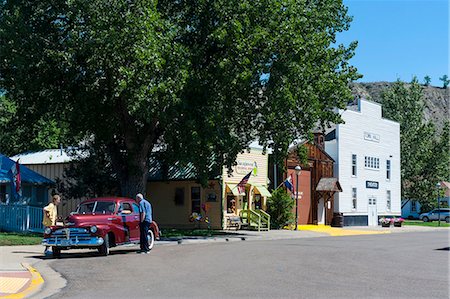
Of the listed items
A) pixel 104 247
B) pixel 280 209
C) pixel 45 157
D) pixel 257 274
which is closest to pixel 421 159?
pixel 280 209

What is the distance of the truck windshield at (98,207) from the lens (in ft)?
62.0

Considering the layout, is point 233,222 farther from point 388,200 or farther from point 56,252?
point 388,200

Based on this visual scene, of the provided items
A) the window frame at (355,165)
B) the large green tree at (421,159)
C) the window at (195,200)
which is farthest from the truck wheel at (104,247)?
A: the large green tree at (421,159)

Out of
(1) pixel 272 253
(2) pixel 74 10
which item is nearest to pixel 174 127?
(2) pixel 74 10

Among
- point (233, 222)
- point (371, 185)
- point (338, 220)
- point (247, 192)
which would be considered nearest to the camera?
point (233, 222)

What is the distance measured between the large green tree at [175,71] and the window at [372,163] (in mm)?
21299

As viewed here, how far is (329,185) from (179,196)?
1200cm

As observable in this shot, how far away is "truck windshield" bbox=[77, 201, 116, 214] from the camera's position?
62.0 feet

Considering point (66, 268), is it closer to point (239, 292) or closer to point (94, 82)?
point (239, 292)

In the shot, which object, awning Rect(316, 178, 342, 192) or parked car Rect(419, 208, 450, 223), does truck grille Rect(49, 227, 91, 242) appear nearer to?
awning Rect(316, 178, 342, 192)

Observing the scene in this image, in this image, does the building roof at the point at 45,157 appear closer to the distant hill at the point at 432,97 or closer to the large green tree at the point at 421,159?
the large green tree at the point at 421,159

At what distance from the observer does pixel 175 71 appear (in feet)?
77.7

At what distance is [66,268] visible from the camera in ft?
49.1

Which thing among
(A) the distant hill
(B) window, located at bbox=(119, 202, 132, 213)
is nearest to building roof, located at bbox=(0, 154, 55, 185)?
(B) window, located at bbox=(119, 202, 132, 213)
